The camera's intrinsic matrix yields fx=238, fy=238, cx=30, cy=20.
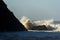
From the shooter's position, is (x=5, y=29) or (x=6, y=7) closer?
(x=5, y=29)

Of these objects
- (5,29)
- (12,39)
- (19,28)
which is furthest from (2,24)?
(12,39)

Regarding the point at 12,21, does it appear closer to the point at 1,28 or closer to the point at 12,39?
the point at 1,28

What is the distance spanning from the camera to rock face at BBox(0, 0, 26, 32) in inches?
519

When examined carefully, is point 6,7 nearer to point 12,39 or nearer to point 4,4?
point 4,4

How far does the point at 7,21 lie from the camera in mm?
13453

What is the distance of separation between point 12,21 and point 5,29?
39.1 inches

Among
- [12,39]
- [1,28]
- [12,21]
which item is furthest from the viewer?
[12,21]

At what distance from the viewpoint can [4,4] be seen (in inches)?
555

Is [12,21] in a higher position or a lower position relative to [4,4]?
lower

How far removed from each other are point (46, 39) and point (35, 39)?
0.45 m

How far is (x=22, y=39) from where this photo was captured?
9516mm

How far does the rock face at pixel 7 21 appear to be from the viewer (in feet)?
43.2

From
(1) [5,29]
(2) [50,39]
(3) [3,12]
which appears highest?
(3) [3,12]

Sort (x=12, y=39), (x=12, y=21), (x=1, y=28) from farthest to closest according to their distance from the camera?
(x=12, y=21), (x=1, y=28), (x=12, y=39)
